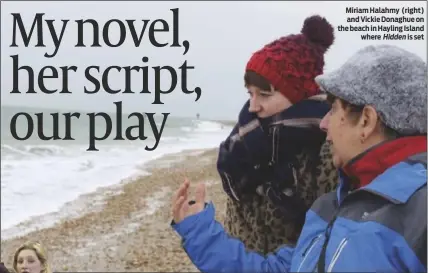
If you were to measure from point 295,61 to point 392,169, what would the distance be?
0.91 meters

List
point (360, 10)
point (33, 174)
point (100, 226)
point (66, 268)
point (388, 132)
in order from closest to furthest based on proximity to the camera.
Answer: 1. point (388, 132)
2. point (360, 10)
3. point (66, 268)
4. point (100, 226)
5. point (33, 174)

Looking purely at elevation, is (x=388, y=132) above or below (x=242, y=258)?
above

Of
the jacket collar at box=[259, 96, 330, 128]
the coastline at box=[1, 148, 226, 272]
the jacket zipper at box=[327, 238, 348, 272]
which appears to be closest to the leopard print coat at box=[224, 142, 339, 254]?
the jacket collar at box=[259, 96, 330, 128]

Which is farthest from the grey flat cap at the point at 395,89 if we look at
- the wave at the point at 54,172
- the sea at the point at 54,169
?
the wave at the point at 54,172

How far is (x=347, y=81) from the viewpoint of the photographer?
5.19 feet

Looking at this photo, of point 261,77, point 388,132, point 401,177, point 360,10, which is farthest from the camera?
point 360,10

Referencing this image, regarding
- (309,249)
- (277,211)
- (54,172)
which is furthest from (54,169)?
(309,249)

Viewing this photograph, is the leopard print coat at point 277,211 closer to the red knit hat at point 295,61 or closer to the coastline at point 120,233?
the red knit hat at point 295,61

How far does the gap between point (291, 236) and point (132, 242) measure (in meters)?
9.78

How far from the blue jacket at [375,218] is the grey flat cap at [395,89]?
0.06m

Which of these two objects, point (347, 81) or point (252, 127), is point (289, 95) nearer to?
point (252, 127)

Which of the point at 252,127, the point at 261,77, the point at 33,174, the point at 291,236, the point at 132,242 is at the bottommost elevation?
the point at 33,174

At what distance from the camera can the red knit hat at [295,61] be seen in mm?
2234

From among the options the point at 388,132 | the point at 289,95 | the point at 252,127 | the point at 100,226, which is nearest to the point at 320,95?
the point at 289,95
